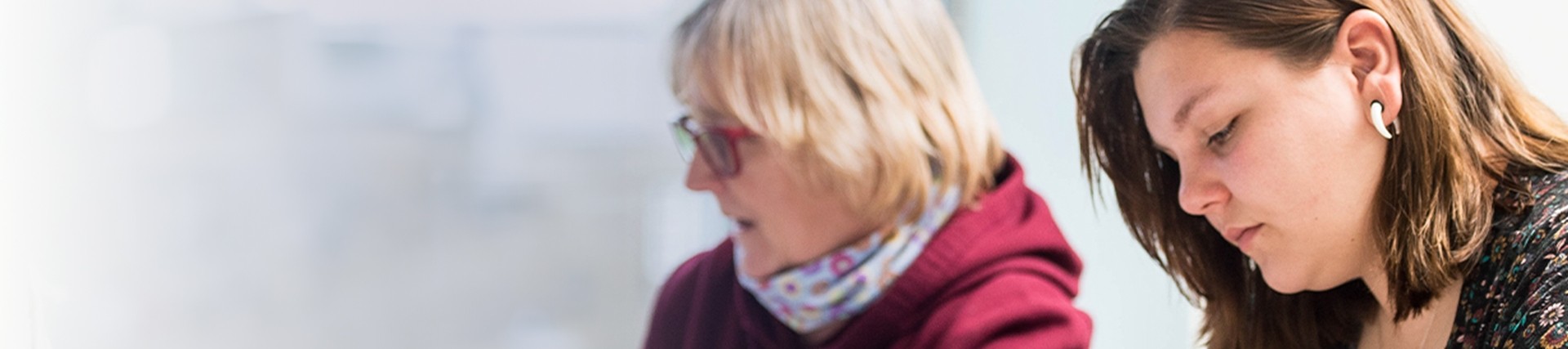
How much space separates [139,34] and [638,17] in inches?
12.3

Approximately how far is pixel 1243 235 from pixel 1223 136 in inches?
4.6

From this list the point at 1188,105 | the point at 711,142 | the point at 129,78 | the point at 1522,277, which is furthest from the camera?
the point at 1188,105

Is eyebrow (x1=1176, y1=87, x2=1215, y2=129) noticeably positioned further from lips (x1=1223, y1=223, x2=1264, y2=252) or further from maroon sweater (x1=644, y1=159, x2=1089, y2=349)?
maroon sweater (x1=644, y1=159, x2=1089, y2=349)

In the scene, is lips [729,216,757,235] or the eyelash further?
the eyelash

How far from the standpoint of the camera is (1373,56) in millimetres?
1229

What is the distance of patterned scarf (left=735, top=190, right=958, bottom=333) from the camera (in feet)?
3.50

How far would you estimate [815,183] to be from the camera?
1.03 metres

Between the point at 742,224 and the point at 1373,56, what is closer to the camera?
the point at 742,224

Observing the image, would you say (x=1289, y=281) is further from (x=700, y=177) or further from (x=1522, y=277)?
(x=700, y=177)

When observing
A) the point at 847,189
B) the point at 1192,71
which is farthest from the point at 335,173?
the point at 1192,71

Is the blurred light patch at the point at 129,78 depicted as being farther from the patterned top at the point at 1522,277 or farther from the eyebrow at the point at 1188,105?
the patterned top at the point at 1522,277

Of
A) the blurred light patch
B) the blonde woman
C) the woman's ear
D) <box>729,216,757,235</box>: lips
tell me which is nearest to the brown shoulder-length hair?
the woman's ear

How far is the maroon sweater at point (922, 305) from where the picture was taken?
1072mm

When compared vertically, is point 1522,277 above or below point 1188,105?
below
